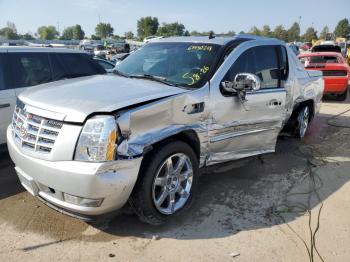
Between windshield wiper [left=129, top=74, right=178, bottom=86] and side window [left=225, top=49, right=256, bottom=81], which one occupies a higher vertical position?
side window [left=225, top=49, right=256, bottom=81]

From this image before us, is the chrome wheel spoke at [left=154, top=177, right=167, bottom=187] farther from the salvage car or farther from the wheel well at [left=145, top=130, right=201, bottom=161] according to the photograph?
the salvage car

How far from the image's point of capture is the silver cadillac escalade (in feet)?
9.78

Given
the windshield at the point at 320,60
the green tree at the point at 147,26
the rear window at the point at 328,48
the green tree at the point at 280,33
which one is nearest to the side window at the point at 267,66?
the windshield at the point at 320,60

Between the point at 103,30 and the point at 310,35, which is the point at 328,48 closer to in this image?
the point at 310,35

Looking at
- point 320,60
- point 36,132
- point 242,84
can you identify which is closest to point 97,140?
point 36,132

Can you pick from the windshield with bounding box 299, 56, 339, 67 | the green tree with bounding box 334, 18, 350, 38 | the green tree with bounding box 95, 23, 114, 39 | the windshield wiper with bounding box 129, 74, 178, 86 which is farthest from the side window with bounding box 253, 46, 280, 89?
the green tree with bounding box 95, 23, 114, 39

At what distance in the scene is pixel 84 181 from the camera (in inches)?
114

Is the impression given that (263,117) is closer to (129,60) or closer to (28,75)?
(129,60)

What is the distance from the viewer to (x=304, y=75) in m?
5.99

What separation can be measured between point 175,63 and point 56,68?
7.67 ft

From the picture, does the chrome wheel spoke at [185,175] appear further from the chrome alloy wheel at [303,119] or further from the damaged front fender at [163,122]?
the chrome alloy wheel at [303,119]

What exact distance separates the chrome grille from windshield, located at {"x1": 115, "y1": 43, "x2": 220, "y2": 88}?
1375 millimetres

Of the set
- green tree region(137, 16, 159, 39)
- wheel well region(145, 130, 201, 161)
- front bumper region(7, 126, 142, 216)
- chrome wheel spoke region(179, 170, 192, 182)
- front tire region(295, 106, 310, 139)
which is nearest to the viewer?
front bumper region(7, 126, 142, 216)

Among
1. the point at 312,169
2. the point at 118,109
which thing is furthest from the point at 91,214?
the point at 312,169
